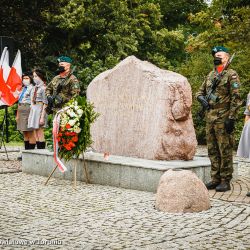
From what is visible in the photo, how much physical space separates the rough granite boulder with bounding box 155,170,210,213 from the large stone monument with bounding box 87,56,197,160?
2.43 meters

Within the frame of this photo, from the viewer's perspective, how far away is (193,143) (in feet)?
36.2

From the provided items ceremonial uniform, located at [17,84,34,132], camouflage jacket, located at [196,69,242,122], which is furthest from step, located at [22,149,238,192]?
ceremonial uniform, located at [17,84,34,132]

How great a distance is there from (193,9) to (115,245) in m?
31.6

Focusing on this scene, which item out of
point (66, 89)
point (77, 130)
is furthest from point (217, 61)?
point (66, 89)

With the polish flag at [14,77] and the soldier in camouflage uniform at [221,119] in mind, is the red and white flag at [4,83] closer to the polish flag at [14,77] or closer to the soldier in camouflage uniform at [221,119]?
the polish flag at [14,77]

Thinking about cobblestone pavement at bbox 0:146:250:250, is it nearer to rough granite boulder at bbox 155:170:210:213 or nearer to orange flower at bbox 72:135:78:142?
rough granite boulder at bbox 155:170:210:213

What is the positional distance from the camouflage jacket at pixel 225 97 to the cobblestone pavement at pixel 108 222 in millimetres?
1421

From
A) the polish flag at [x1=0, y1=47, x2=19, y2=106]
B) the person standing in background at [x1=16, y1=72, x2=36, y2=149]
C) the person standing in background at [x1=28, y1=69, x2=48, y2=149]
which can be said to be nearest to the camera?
the person standing in background at [x1=28, y1=69, x2=48, y2=149]

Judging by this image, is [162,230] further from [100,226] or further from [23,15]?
[23,15]

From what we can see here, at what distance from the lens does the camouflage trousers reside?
9633 millimetres

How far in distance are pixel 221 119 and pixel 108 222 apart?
3.08 m

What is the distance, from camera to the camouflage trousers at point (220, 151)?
9633 mm

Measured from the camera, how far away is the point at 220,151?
9.68 meters

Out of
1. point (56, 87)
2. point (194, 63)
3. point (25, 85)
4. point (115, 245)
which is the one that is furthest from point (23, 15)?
point (115, 245)
